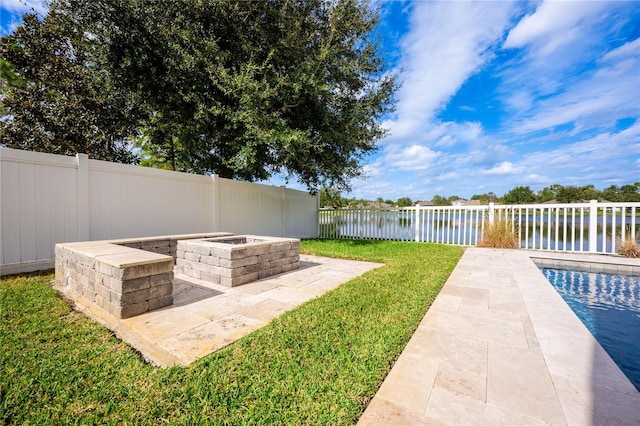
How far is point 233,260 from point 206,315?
41.9 inches

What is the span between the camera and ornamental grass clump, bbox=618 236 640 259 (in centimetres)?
584

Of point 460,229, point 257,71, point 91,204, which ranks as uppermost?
point 257,71

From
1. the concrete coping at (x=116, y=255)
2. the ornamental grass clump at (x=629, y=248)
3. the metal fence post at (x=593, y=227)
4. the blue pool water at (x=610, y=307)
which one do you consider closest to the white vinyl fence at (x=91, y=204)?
the concrete coping at (x=116, y=255)

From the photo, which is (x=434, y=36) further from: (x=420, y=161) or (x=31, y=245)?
(x=420, y=161)

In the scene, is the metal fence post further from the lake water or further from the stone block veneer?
the stone block veneer

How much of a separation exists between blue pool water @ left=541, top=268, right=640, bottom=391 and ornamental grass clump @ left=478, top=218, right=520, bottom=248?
7.40ft

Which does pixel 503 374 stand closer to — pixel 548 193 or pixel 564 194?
pixel 564 194

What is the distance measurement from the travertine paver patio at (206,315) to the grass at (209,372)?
15 cm

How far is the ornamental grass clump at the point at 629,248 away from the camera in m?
5.84

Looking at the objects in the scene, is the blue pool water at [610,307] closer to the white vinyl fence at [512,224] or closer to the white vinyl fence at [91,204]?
the white vinyl fence at [512,224]

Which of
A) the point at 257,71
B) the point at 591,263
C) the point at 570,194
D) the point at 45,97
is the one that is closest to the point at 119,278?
the point at 257,71

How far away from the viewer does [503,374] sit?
172cm

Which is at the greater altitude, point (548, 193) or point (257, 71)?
point (257, 71)

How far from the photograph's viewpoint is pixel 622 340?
2387 millimetres
